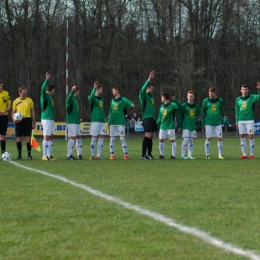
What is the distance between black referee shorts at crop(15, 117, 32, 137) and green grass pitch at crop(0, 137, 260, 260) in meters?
5.22

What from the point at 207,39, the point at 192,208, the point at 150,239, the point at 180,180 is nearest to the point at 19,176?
the point at 180,180

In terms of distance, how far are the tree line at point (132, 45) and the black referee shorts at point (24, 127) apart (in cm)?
2806

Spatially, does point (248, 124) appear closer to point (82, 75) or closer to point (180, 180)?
point (180, 180)

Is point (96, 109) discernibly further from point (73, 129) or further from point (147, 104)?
point (147, 104)

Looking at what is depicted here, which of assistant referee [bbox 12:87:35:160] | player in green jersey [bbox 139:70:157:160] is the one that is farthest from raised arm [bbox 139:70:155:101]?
assistant referee [bbox 12:87:35:160]

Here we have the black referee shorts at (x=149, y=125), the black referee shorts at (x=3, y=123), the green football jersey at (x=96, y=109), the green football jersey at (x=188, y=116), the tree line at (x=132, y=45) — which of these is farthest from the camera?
the tree line at (x=132, y=45)

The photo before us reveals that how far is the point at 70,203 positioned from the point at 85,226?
153 cm

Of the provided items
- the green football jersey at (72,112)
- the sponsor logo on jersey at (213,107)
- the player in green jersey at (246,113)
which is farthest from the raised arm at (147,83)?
the player in green jersey at (246,113)

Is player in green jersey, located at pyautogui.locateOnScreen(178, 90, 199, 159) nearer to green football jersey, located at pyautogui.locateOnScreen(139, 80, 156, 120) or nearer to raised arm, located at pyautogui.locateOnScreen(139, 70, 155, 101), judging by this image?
green football jersey, located at pyautogui.locateOnScreen(139, 80, 156, 120)

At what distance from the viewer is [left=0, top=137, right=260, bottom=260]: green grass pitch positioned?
488 cm

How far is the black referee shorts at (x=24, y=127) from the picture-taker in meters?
16.3

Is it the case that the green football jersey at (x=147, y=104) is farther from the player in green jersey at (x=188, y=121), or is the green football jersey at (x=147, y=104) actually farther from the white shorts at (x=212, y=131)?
the white shorts at (x=212, y=131)

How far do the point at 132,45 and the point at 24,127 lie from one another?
1286 inches

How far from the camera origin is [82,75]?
49719mm
